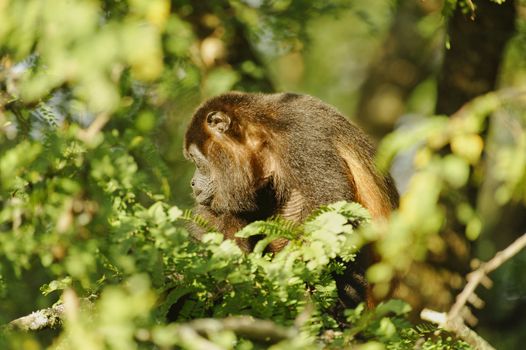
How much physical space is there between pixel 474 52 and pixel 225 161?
255cm

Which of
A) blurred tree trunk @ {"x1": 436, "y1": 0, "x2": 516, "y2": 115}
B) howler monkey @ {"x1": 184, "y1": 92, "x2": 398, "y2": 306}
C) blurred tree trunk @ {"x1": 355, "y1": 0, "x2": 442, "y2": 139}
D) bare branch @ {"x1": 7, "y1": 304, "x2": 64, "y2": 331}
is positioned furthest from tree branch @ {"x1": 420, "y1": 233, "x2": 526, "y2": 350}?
blurred tree trunk @ {"x1": 355, "y1": 0, "x2": 442, "y2": 139}

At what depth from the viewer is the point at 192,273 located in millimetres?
3660

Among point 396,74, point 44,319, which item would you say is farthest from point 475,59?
point 396,74

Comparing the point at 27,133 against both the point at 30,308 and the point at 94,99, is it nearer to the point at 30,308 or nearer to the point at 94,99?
the point at 30,308

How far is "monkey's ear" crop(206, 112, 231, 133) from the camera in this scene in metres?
6.27

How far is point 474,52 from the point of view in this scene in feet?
22.2

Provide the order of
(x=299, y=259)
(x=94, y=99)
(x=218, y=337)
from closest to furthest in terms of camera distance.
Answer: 1. (x=94, y=99)
2. (x=218, y=337)
3. (x=299, y=259)

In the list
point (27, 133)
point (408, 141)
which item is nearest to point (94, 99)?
point (408, 141)

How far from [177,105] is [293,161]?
224 cm

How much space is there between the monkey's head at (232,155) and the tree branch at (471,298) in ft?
10.3

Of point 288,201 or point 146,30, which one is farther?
point 288,201

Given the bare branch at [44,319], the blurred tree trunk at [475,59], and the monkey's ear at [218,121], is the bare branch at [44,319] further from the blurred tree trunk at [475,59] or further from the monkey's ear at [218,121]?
the blurred tree trunk at [475,59]

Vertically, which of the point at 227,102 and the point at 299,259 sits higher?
the point at 227,102

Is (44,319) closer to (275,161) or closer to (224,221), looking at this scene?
(224,221)
